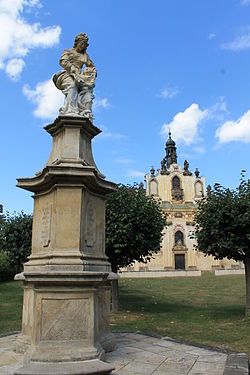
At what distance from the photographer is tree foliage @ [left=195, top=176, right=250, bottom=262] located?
464 inches

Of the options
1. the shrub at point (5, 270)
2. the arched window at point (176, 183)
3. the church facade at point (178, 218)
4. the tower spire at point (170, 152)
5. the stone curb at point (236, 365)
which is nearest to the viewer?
the stone curb at point (236, 365)

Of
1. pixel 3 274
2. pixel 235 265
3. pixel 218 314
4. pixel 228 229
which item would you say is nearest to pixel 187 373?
pixel 228 229

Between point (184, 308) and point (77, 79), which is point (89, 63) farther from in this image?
point (184, 308)

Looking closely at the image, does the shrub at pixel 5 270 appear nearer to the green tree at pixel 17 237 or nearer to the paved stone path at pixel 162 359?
the green tree at pixel 17 237

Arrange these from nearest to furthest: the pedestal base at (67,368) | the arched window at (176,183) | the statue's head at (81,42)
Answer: the pedestal base at (67,368), the statue's head at (81,42), the arched window at (176,183)

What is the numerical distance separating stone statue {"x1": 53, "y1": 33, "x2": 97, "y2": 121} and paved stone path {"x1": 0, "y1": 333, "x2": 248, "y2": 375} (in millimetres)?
4615

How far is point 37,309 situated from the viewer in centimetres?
549

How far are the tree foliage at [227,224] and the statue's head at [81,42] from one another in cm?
735

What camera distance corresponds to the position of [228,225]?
12.2 meters

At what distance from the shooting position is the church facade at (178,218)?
43.0 metres

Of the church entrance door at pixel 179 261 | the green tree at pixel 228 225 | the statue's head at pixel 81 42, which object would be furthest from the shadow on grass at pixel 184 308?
the church entrance door at pixel 179 261

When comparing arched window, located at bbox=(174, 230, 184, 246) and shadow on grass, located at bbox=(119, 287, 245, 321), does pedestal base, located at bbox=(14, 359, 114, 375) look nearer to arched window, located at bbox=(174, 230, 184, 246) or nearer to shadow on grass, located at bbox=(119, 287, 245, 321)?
shadow on grass, located at bbox=(119, 287, 245, 321)

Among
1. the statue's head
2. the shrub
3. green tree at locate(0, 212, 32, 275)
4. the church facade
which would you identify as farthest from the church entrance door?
the statue's head

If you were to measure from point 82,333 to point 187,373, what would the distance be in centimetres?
174
